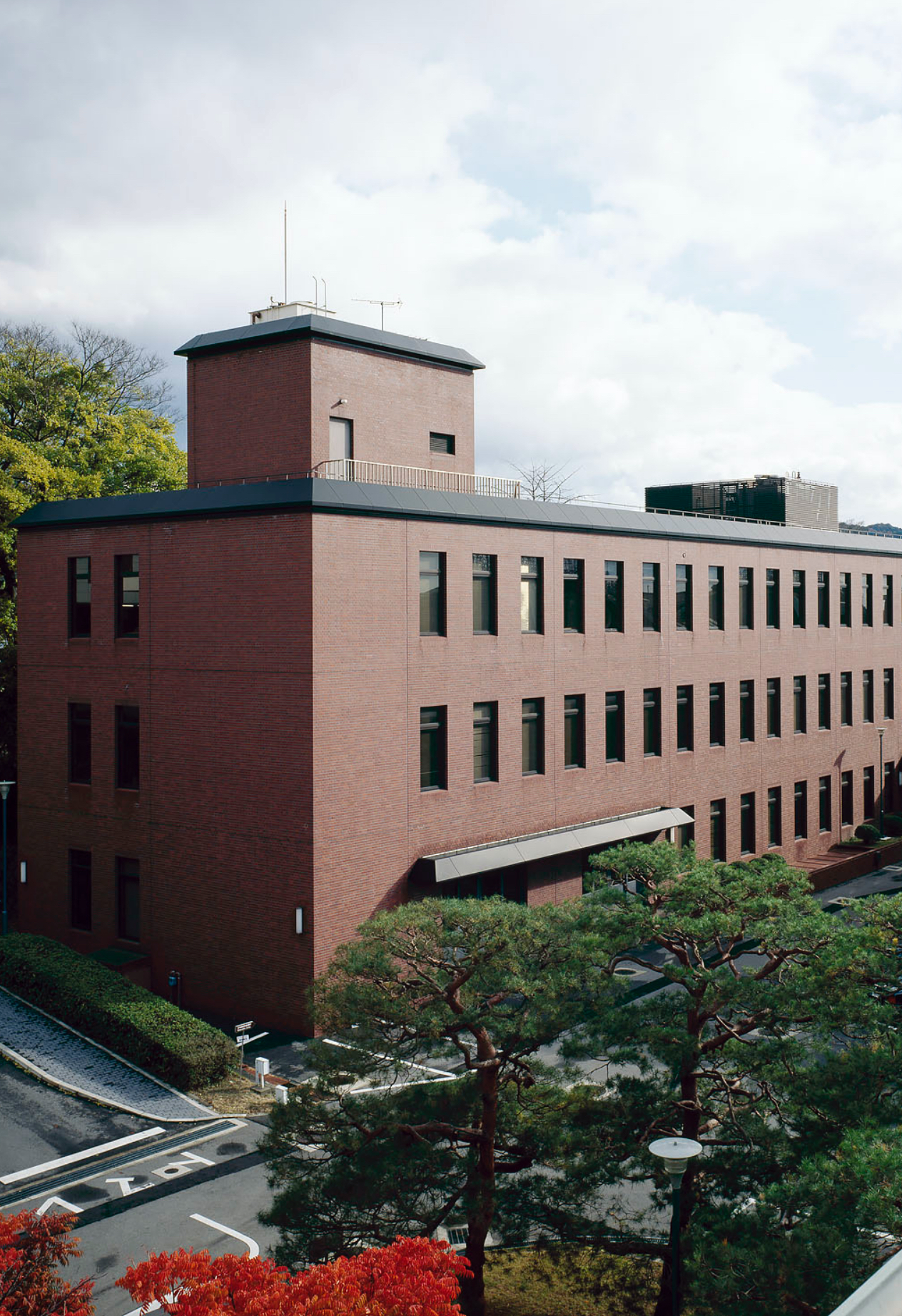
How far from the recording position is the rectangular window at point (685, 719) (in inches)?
1465

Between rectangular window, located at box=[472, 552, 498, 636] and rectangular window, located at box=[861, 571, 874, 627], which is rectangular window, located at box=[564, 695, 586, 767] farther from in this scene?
rectangular window, located at box=[861, 571, 874, 627]

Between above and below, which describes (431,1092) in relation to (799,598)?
below

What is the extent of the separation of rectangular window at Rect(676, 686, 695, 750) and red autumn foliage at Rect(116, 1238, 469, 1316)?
27.9 metres

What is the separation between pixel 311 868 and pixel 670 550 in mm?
18224

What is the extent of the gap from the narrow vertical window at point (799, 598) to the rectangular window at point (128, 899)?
27938mm

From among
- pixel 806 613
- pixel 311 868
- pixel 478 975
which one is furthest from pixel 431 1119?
pixel 806 613

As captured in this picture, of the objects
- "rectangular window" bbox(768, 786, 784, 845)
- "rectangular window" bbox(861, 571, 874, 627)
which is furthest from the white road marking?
"rectangular window" bbox(861, 571, 874, 627)

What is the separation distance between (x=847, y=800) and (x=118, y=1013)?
34354mm

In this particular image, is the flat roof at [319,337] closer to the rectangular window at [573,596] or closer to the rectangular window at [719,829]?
the rectangular window at [573,596]

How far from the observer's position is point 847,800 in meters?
47.2

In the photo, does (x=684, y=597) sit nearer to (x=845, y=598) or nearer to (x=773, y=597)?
(x=773, y=597)

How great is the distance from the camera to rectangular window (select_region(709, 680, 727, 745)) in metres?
38.8

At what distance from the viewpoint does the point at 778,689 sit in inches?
1660

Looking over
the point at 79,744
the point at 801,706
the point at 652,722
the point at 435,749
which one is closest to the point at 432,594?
the point at 435,749
